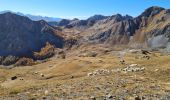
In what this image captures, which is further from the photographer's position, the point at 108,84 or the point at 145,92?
the point at 108,84

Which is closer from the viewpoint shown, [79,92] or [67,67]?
[79,92]

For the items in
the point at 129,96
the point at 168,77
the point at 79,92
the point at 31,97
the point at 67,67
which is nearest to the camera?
the point at 129,96

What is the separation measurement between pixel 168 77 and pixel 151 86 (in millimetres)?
10676

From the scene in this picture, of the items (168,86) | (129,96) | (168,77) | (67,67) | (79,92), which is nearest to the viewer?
(129,96)

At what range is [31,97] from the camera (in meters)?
37.2

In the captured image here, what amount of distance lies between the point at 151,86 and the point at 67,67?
61.2 metres

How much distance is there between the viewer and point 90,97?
34938 millimetres

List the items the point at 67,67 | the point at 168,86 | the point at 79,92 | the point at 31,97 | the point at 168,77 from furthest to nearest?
1. the point at 67,67
2. the point at 168,77
3. the point at 168,86
4. the point at 79,92
5. the point at 31,97

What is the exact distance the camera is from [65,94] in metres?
38.3

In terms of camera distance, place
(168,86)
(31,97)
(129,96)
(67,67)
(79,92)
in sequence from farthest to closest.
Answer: (67,67), (168,86), (79,92), (31,97), (129,96)

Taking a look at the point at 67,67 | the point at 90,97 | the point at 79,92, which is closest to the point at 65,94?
the point at 79,92

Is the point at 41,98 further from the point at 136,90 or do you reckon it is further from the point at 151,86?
the point at 151,86

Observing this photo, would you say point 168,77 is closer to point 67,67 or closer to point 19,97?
point 19,97

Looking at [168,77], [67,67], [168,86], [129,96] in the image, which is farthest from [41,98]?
[67,67]
